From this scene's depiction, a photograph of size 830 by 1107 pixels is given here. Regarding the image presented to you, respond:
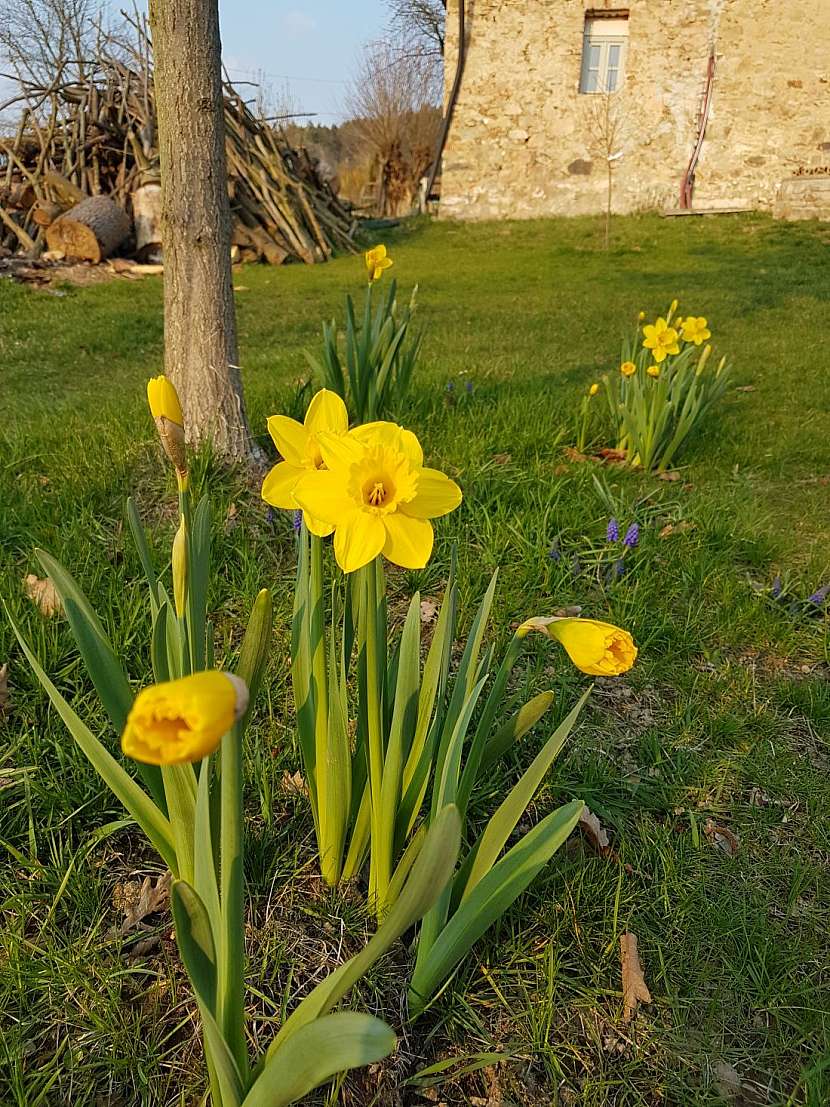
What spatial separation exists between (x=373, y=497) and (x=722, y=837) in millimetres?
1194

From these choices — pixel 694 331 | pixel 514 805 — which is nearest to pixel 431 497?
pixel 514 805

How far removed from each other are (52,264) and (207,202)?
303 inches

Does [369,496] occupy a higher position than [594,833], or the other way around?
[369,496]

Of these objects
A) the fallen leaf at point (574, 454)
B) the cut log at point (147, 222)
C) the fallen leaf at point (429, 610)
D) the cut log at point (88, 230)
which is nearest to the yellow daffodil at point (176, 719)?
the fallen leaf at point (429, 610)

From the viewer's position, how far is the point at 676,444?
327 cm

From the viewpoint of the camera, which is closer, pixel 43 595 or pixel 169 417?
pixel 169 417

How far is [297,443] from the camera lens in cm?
102

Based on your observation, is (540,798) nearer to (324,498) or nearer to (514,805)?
(514,805)

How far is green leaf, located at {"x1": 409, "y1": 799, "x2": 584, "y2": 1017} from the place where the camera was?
3.35ft

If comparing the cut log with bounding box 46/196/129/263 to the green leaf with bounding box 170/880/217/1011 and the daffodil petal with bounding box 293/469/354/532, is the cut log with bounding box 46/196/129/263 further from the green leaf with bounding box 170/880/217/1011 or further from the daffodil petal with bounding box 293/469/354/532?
the green leaf with bounding box 170/880/217/1011

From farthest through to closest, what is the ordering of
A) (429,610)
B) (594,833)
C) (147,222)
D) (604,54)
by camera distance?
(604,54) < (147,222) < (429,610) < (594,833)

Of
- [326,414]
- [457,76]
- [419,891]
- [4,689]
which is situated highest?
[457,76]

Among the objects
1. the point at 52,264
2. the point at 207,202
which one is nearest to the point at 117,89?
the point at 52,264

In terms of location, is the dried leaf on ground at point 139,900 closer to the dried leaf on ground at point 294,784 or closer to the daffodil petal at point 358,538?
the dried leaf on ground at point 294,784
